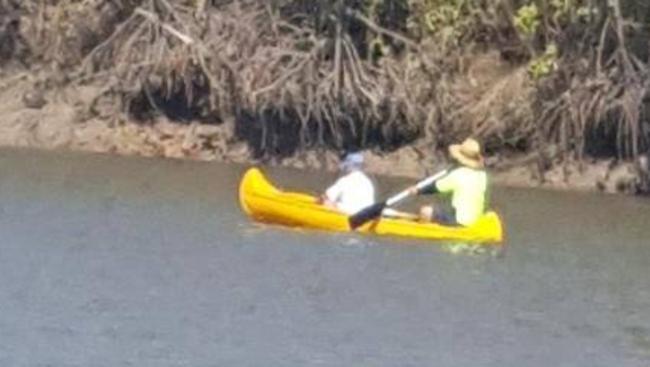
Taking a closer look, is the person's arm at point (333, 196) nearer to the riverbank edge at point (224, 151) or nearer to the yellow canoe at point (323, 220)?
the yellow canoe at point (323, 220)

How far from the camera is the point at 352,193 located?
26.9 meters

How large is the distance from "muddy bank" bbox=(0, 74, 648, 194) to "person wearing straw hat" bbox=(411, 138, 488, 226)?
6.38m

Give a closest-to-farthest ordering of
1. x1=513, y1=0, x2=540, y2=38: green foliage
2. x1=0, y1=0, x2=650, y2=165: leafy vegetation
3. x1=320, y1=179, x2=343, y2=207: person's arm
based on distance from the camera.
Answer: x1=320, y1=179, x2=343, y2=207: person's arm < x1=513, y1=0, x2=540, y2=38: green foliage < x1=0, y1=0, x2=650, y2=165: leafy vegetation

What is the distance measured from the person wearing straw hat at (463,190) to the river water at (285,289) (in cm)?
54

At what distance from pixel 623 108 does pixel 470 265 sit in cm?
809

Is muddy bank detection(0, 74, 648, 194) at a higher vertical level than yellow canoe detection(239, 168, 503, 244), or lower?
lower

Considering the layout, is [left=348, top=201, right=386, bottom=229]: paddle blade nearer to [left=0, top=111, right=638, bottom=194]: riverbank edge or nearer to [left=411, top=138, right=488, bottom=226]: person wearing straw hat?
[left=411, top=138, right=488, bottom=226]: person wearing straw hat

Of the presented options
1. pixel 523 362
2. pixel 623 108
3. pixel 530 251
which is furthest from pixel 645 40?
pixel 523 362

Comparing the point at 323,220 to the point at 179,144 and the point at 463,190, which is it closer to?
the point at 463,190

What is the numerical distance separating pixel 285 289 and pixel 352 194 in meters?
4.79

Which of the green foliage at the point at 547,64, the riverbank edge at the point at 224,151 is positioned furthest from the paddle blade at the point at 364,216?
the riverbank edge at the point at 224,151

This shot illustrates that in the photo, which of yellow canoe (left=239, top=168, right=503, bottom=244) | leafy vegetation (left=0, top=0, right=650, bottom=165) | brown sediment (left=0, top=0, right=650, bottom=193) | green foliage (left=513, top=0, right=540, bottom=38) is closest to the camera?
yellow canoe (left=239, top=168, right=503, bottom=244)

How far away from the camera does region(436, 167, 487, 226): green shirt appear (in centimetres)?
2659

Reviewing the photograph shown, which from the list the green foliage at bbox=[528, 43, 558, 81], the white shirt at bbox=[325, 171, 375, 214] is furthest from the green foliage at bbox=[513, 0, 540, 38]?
the white shirt at bbox=[325, 171, 375, 214]
